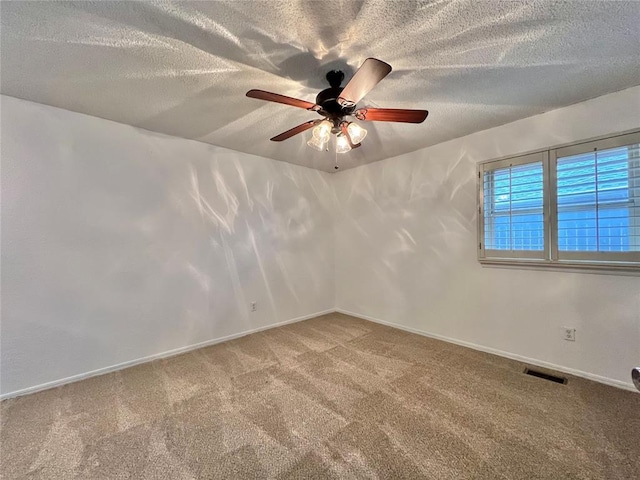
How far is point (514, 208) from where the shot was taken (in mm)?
2580

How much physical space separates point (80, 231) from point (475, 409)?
3427mm

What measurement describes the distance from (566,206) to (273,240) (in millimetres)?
3094

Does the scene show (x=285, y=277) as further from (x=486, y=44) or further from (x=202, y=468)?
(x=486, y=44)

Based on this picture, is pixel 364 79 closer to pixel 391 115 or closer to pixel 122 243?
pixel 391 115

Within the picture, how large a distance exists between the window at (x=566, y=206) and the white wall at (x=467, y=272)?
123mm

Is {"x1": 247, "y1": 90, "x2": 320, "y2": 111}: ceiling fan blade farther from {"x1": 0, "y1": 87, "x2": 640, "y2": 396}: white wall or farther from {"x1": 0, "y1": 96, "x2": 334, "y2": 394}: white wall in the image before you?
{"x1": 0, "y1": 96, "x2": 334, "y2": 394}: white wall

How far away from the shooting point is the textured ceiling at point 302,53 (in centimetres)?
130

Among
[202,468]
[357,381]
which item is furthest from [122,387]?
[357,381]

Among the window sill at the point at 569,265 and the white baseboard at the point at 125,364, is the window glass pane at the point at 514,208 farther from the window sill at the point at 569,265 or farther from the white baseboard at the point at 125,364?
the white baseboard at the point at 125,364

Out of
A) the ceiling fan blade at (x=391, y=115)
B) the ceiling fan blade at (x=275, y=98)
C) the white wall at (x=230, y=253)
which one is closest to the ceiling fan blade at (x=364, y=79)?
the ceiling fan blade at (x=391, y=115)

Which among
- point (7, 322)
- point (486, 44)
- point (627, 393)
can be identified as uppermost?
point (486, 44)

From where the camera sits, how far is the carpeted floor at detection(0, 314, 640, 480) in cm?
140

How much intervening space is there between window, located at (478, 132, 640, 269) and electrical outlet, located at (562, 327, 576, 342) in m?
0.57

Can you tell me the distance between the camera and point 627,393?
198 centimetres
